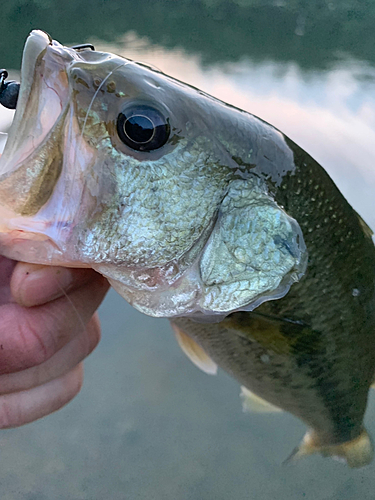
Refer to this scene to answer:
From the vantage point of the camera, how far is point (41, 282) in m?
0.60

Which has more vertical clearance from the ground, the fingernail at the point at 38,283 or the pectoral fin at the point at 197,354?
the fingernail at the point at 38,283

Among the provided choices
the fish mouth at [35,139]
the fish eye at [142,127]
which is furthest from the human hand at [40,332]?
the fish eye at [142,127]

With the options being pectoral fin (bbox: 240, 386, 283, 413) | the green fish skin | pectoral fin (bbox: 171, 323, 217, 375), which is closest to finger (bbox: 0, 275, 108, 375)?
the green fish skin

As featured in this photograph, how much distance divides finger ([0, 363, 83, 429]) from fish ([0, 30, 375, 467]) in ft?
1.12

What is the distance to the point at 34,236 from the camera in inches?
20.6

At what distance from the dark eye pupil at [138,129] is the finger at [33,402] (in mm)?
546

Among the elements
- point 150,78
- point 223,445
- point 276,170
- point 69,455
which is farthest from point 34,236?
point 223,445

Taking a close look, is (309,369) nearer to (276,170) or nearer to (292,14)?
(276,170)

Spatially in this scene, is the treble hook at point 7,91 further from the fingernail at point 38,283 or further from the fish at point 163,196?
the fingernail at point 38,283

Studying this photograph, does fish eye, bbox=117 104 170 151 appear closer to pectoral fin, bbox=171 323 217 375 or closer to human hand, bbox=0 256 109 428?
human hand, bbox=0 256 109 428

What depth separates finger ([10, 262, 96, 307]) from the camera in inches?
22.9

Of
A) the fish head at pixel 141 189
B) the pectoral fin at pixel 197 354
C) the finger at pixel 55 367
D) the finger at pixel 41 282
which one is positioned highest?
the fish head at pixel 141 189

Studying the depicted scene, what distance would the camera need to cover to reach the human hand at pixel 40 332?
61 centimetres

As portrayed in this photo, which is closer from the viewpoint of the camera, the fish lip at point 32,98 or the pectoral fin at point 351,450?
the fish lip at point 32,98
